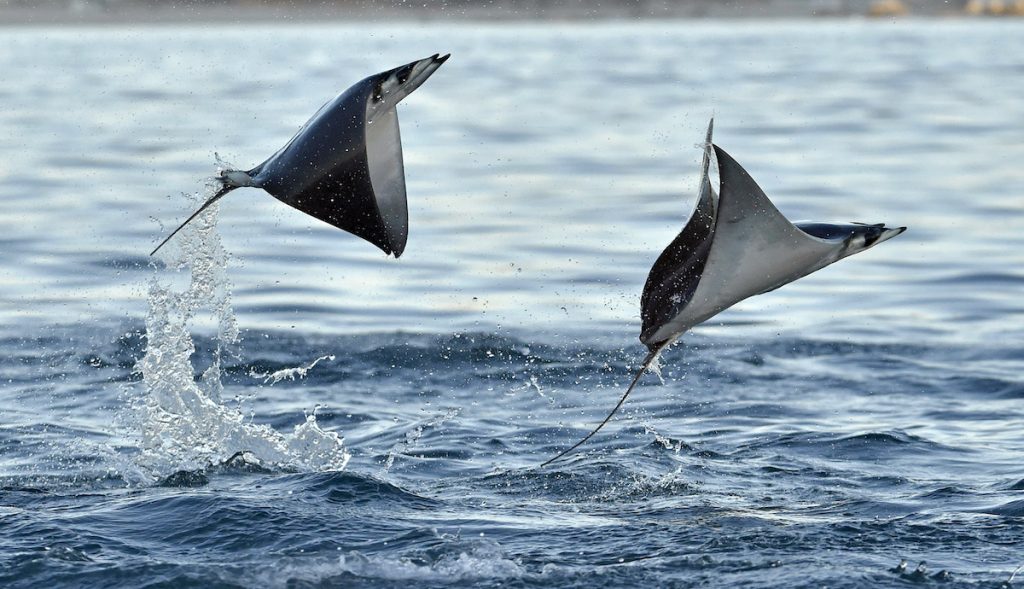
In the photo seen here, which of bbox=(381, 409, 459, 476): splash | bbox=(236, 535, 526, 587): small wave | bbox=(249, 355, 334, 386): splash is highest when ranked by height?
bbox=(249, 355, 334, 386): splash

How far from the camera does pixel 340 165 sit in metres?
5.70

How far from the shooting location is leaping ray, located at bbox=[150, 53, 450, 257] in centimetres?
563

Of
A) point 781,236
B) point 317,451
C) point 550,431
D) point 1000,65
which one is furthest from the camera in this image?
point 1000,65

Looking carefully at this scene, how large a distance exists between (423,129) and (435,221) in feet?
29.8

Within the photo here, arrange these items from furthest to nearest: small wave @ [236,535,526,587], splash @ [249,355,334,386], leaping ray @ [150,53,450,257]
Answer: splash @ [249,355,334,386], leaping ray @ [150,53,450,257], small wave @ [236,535,526,587]

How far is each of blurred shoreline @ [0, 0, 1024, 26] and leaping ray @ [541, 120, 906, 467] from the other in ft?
271

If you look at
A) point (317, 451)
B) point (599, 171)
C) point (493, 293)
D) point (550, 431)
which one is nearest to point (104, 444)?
point (317, 451)

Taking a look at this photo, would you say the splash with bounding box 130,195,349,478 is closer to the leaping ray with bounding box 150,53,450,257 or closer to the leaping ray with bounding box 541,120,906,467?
the leaping ray with bounding box 150,53,450,257

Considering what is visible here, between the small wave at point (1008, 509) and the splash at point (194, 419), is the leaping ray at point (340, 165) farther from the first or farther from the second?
the small wave at point (1008, 509)

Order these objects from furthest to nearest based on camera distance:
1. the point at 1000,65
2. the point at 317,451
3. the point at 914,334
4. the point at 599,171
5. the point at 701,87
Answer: the point at 1000,65
the point at 701,87
the point at 599,171
the point at 914,334
the point at 317,451

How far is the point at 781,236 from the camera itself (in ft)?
16.5

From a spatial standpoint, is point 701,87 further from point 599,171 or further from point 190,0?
point 190,0

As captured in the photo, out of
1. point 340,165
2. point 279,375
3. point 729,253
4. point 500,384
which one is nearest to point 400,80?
point 340,165

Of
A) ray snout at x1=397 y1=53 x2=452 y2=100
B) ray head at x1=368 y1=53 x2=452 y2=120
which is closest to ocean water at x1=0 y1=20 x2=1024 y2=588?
ray head at x1=368 y1=53 x2=452 y2=120
